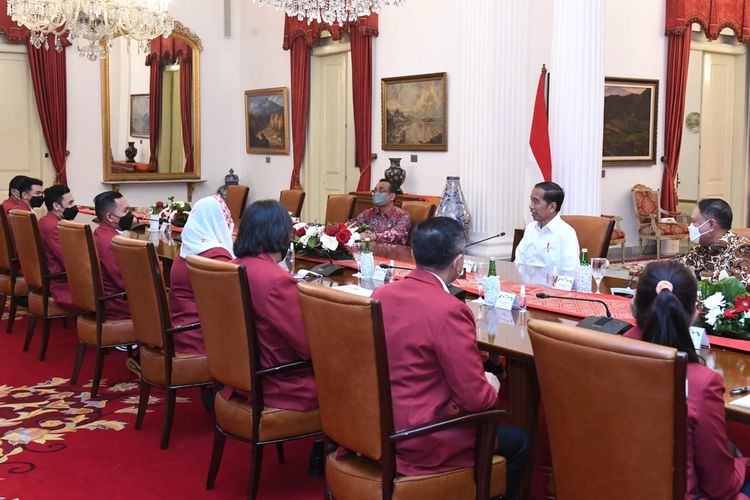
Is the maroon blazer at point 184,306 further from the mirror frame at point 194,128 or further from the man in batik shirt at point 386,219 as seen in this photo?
the mirror frame at point 194,128

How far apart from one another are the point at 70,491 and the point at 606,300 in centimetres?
260

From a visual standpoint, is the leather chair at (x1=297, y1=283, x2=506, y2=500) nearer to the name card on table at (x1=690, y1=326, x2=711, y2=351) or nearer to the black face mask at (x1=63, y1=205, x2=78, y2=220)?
the name card on table at (x1=690, y1=326, x2=711, y2=351)

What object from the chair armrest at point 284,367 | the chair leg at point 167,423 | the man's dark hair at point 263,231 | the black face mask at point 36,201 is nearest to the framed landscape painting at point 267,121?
the black face mask at point 36,201

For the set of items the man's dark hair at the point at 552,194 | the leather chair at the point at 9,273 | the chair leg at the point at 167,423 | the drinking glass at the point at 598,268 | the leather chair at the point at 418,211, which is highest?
the man's dark hair at the point at 552,194

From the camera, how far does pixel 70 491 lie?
12.0 ft

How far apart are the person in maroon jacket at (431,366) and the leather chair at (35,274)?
3.61 m

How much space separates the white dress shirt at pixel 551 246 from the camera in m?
5.29

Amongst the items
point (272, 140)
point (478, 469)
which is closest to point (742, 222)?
point (272, 140)

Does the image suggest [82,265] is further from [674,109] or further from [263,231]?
[674,109]

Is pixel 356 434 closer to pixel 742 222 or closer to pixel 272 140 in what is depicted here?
pixel 272 140

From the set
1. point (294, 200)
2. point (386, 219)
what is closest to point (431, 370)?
point (386, 219)

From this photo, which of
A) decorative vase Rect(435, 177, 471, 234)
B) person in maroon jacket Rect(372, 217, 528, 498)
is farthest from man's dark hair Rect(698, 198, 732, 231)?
decorative vase Rect(435, 177, 471, 234)

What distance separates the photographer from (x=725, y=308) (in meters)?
3.32

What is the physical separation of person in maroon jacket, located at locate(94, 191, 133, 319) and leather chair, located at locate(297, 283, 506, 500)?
100 inches
